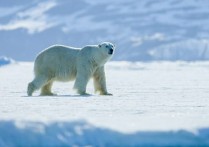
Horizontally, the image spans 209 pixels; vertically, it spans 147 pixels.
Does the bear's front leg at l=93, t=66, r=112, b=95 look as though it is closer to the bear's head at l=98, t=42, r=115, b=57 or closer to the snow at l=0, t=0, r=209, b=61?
the bear's head at l=98, t=42, r=115, b=57

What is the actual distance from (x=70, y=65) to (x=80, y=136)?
459cm

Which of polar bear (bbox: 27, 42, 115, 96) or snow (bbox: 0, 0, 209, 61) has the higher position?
snow (bbox: 0, 0, 209, 61)

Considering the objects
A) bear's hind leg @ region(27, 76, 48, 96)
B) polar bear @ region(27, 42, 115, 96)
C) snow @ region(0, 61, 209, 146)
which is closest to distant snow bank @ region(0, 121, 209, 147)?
snow @ region(0, 61, 209, 146)

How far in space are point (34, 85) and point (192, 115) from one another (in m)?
3.82

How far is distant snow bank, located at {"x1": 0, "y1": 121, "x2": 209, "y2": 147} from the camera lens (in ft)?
20.6

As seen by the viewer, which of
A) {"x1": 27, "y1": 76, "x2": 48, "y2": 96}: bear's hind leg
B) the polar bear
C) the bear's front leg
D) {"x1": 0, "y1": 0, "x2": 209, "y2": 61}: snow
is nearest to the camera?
{"x1": 27, "y1": 76, "x2": 48, "y2": 96}: bear's hind leg

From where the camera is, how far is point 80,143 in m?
6.28

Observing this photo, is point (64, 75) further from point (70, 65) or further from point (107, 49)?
point (107, 49)

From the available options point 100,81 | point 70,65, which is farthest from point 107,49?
point 70,65

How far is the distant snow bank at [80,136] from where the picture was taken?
6.29m

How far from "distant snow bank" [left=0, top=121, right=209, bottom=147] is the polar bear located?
4.22m

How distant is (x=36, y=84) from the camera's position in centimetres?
1070

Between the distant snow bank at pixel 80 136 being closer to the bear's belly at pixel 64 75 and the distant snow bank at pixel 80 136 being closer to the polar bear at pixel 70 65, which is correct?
the polar bear at pixel 70 65

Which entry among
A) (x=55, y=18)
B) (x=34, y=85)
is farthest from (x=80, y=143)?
(x=55, y=18)
